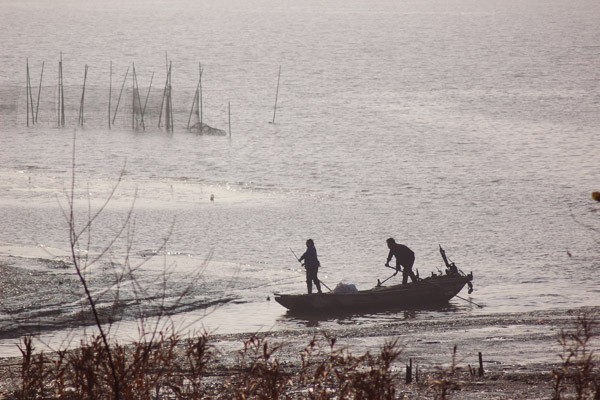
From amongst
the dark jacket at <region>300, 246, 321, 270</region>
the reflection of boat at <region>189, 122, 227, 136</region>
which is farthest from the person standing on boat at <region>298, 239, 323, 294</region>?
the reflection of boat at <region>189, 122, 227, 136</region>

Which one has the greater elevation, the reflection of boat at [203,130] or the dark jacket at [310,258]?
the reflection of boat at [203,130]

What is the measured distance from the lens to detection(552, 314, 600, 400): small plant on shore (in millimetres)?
6070

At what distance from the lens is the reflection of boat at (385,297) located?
17.2 m

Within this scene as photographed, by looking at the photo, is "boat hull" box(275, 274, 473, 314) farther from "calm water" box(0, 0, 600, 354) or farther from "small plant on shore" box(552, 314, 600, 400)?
"small plant on shore" box(552, 314, 600, 400)

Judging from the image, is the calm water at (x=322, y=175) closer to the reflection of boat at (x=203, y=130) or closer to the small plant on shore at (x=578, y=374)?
the reflection of boat at (x=203, y=130)

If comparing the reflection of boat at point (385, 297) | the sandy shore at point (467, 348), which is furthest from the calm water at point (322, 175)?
the sandy shore at point (467, 348)

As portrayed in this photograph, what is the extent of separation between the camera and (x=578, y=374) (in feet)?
21.1

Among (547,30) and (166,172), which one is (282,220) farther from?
(547,30)

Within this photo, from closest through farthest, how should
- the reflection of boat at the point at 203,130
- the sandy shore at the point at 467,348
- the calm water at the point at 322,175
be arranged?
the sandy shore at the point at 467,348, the calm water at the point at 322,175, the reflection of boat at the point at 203,130

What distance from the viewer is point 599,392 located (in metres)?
6.39

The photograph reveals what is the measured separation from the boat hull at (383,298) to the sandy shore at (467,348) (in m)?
1.17

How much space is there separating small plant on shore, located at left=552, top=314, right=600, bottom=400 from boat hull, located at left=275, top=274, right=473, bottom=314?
17.1ft

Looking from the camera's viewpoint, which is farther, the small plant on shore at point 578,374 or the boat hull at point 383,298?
the boat hull at point 383,298

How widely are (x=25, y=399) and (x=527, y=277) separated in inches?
687
